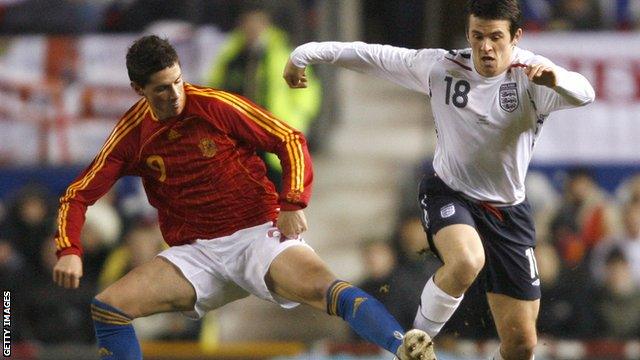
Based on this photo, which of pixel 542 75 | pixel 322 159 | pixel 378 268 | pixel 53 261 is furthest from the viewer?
pixel 322 159

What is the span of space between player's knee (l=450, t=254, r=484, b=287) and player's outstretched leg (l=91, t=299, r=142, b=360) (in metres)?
1.68

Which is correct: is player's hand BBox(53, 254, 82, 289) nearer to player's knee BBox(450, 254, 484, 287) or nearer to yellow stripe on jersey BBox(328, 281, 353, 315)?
yellow stripe on jersey BBox(328, 281, 353, 315)

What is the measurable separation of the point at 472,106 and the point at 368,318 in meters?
1.18

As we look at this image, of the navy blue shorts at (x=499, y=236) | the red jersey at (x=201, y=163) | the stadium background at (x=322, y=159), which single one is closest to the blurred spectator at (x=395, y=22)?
the stadium background at (x=322, y=159)

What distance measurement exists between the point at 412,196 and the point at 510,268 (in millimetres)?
5647

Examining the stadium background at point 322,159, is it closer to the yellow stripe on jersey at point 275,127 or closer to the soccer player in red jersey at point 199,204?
the soccer player in red jersey at point 199,204

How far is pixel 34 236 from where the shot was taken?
42.0ft

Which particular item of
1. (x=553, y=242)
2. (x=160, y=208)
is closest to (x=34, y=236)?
(x=553, y=242)

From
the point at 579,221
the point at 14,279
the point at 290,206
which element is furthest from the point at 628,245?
the point at 290,206

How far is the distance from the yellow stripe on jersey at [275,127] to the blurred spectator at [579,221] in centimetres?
527

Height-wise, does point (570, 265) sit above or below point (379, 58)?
below

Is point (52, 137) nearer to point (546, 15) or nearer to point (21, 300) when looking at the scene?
point (21, 300)

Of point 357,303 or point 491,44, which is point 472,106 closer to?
point 491,44

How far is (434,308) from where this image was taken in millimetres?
7297
